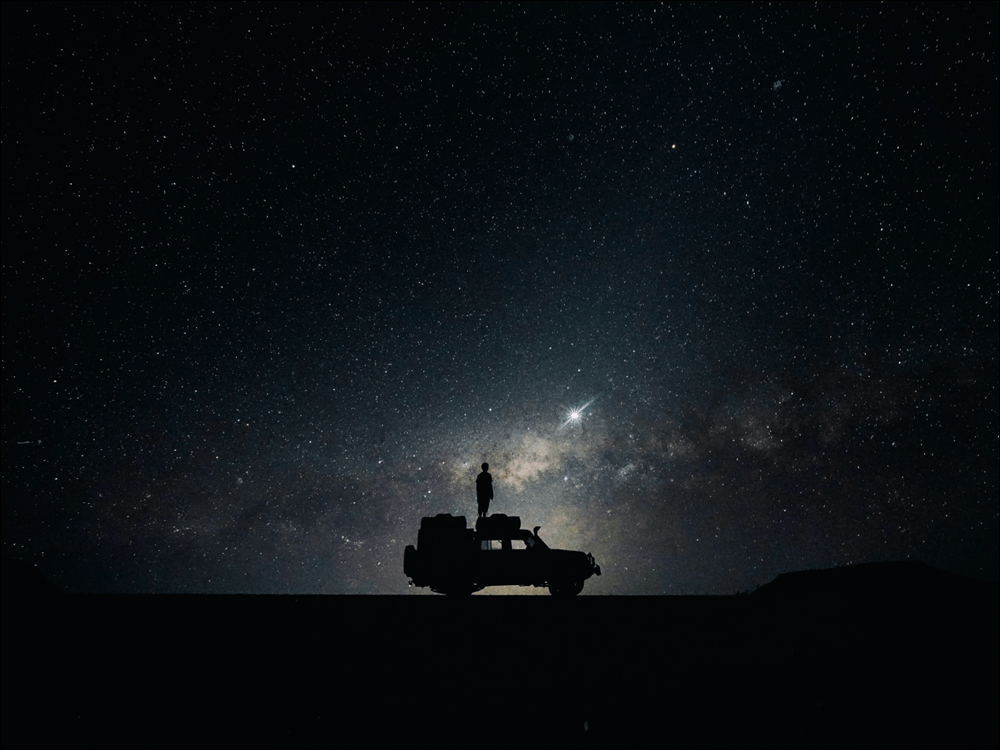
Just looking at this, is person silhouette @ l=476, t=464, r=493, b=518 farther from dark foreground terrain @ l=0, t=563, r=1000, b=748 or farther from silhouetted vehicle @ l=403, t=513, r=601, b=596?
dark foreground terrain @ l=0, t=563, r=1000, b=748

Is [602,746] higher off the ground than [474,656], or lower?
lower

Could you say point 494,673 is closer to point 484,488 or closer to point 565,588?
point 565,588

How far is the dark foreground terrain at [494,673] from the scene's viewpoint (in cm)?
314

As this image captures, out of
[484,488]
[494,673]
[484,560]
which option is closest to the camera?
[494,673]

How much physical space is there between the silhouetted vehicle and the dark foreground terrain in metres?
4.62

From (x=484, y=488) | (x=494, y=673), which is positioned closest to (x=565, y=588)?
(x=484, y=488)

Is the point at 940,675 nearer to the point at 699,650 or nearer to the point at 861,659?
the point at 861,659

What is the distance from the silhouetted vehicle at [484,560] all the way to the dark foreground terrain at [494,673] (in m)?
4.62

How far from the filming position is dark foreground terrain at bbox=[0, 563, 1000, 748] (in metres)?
3.14

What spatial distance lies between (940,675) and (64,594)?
285 inches

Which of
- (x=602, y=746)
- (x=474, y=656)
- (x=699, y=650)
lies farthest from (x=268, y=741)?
(x=699, y=650)

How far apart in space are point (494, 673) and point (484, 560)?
216 inches

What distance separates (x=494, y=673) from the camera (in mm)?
3568

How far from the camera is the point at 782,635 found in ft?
13.2
